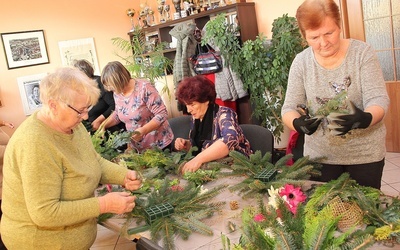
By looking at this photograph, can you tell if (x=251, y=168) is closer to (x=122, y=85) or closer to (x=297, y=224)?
(x=297, y=224)

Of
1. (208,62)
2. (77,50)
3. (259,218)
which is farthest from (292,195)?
(77,50)

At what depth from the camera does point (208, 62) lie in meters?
4.84

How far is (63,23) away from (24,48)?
744 millimetres

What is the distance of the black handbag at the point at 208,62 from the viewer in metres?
4.79

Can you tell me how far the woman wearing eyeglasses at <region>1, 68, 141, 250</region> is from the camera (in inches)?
60.3

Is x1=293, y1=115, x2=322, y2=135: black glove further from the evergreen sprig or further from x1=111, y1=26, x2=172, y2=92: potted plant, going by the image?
x1=111, y1=26, x2=172, y2=92: potted plant

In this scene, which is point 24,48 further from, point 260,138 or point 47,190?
point 47,190

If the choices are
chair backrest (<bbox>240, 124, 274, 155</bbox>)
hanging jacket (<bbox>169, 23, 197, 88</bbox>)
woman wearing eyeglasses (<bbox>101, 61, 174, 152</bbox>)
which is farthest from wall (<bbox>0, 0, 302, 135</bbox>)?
chair backrest (<bbox>240, 124, 274, 155</bbox>)

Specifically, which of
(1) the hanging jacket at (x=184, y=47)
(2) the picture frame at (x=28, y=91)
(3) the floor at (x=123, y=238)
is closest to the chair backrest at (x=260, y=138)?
(3) the floor at (x=123, y=238)

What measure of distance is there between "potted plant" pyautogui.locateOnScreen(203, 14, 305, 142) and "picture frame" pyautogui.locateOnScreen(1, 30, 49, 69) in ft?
8.94

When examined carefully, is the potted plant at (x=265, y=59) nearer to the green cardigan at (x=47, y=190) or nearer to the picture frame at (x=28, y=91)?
the picture frame at (x=28, y=91)

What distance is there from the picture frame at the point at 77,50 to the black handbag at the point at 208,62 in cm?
225

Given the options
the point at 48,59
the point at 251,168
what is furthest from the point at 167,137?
the point at 48,59

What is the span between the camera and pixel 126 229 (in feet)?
5.57
